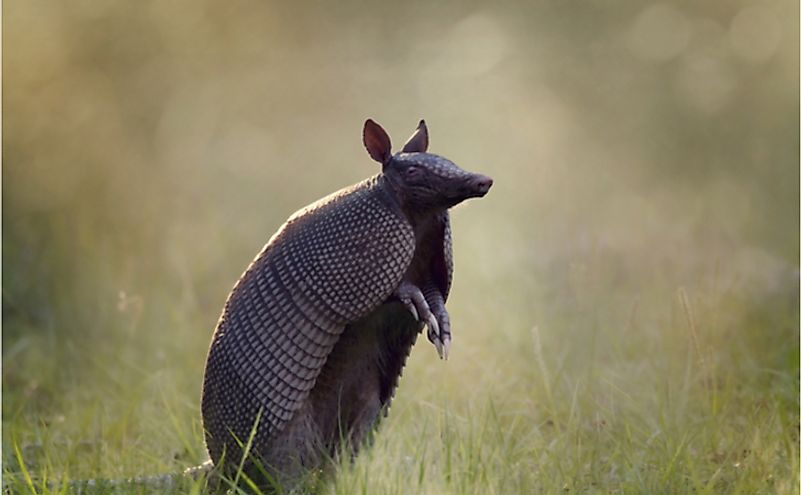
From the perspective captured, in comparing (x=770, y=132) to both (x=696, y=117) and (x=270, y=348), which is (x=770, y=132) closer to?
(x=696, y=117)

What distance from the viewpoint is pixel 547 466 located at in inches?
185

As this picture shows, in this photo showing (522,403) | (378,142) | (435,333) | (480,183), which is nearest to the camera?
(480,183)

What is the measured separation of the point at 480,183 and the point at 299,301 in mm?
862

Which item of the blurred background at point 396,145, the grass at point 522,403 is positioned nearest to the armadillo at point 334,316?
the grass at point 522,403

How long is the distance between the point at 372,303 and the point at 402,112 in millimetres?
6211

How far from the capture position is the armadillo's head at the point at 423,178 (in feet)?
13.4

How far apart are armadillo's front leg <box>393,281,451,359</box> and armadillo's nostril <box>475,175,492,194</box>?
0.49 m

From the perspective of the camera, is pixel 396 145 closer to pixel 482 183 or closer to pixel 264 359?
pixel 264 359

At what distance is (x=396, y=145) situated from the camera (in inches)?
397

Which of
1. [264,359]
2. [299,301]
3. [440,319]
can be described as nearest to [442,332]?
[440,319]

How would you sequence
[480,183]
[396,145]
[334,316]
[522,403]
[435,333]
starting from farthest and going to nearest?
[396,145] < [522,403] < [334,316] < [435,333] < [480,183]

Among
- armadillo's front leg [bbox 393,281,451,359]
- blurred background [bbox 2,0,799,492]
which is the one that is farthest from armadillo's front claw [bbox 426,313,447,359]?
blurred background [bbox 2,0,799,492]

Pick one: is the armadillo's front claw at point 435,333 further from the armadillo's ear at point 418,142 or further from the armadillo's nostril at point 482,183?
the armadillo's ear at point 418,142

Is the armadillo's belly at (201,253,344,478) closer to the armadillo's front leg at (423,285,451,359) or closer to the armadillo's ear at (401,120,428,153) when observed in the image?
the armadillo's front leg at (423,285,451,359)
